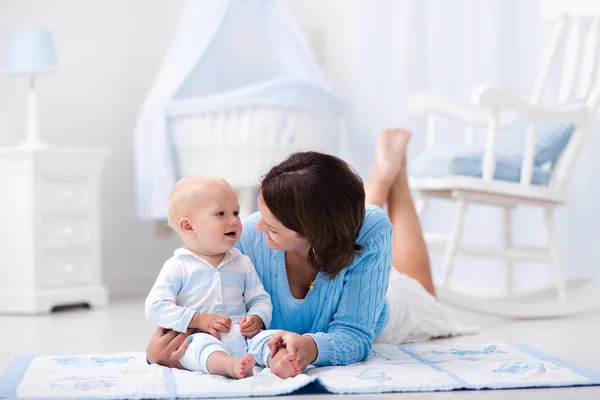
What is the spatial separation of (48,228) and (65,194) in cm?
13

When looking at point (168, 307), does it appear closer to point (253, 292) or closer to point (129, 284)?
point (253, 292)

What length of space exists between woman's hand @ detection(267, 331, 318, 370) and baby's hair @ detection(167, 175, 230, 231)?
0.29 meters

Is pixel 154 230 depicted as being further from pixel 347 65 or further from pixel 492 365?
pixel 492 365

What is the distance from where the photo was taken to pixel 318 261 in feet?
5.18

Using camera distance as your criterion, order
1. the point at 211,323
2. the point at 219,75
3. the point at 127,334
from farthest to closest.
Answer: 1. the point at 219,75
2. the point at 127,334
3. the point at 211,323

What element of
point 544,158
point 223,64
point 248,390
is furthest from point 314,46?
point 248,390

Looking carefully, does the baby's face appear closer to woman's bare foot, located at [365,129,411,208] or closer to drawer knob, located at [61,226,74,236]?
woman's bare foot, located at [365,129,411,208]

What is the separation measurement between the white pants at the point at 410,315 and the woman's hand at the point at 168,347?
543mm

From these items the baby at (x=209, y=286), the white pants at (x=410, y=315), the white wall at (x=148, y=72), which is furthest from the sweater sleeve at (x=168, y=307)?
the white wall at (x=148, y=72)

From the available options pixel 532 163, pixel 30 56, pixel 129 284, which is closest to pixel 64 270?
pixel 129 284

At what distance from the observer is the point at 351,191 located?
5.05ft

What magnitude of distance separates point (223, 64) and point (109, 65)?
48cm

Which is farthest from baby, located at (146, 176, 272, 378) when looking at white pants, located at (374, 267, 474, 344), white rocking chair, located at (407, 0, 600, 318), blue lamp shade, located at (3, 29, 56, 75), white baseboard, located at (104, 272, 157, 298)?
white baseboard, located at (104, 272, 157, 298)

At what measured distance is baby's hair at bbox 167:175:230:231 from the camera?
1577 mm
